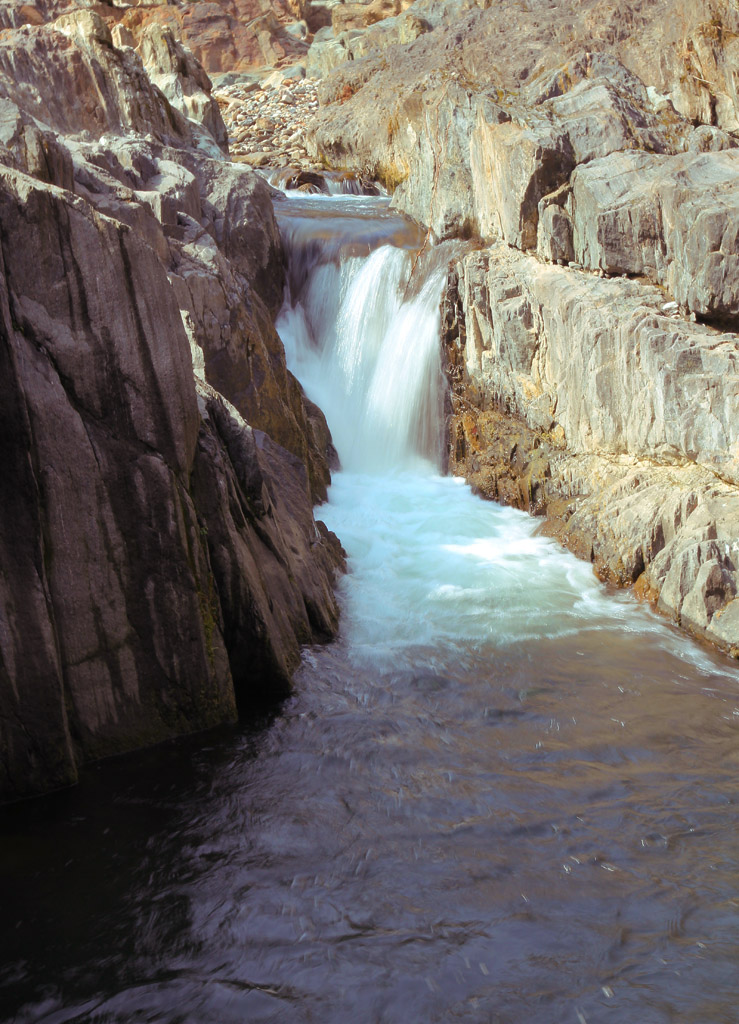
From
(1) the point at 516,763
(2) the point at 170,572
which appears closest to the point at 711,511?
(1) the point at 516,763

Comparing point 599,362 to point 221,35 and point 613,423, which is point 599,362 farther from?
point 221,35

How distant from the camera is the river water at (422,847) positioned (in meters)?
3.38

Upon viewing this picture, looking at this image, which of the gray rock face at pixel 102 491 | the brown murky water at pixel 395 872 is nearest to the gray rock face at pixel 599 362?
the brown murky water at pixel 395 872

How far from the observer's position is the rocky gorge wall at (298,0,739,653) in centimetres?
805

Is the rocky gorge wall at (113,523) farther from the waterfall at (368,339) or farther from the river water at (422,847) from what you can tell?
the waterfall at (368,339)

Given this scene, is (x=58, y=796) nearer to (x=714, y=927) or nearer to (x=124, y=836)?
(x=124, y=836)

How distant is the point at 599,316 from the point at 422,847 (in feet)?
22.1

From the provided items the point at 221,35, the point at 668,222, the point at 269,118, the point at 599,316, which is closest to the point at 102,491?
the point at 599,316

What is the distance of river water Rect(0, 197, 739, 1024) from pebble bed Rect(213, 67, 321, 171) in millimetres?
18380

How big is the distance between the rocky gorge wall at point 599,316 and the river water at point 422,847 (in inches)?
44.8

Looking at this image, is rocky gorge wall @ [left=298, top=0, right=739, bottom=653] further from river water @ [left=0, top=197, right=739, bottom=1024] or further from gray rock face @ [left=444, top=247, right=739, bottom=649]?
river water @ [left=0, top=197, right=739, bottom=1024]

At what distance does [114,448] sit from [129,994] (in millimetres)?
3054

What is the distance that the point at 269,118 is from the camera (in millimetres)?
29109

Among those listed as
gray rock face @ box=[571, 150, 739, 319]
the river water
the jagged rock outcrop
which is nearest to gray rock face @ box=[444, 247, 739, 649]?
gray rock face @ box=[571, 150, 739, 319]
